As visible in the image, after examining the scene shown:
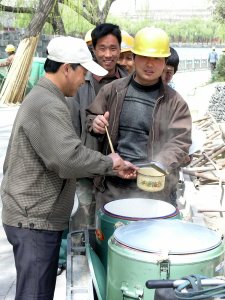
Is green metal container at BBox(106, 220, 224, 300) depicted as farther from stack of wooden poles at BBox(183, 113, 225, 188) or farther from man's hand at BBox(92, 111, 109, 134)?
stack of wooden poles at BBox(183, 113, 225, 188)

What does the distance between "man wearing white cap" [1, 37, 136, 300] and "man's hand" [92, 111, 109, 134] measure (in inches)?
14.2

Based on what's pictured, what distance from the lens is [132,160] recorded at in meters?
3.27

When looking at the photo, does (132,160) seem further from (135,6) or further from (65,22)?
(65,22)

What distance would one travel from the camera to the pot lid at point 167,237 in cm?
229

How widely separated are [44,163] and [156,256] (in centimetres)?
81

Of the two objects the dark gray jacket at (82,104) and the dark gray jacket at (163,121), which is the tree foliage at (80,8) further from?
the dark gray jacket at (163,121)

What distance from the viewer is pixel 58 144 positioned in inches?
102

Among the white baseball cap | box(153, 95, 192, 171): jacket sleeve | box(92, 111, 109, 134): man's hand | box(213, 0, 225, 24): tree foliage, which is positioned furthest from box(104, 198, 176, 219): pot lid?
box(213, 0, 225, 24): tree foliage

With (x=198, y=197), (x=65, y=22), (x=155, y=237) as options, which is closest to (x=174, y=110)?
(x=155, y=237)

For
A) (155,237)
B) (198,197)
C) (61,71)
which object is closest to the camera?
(155,237)

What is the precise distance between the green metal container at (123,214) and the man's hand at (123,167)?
15cm

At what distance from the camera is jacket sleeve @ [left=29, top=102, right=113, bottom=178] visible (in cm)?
259

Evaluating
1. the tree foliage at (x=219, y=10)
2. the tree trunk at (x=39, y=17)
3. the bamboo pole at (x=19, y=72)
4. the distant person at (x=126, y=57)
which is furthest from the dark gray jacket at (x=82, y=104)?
the tree foliage at (x=219, y=10)

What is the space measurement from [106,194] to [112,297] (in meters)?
1.06
